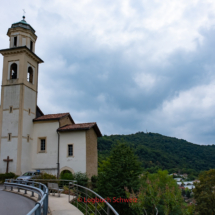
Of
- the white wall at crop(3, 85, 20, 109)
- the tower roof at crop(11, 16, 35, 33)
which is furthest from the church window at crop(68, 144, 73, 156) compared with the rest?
the tower roof at crop(11, 16, 35, 33)

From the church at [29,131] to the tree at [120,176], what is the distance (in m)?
2.57

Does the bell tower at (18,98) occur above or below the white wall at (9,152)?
above

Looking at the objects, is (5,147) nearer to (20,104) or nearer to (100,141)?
(20,104)

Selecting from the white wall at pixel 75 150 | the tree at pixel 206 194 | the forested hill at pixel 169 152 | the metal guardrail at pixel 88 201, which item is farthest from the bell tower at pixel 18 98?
the forested hill at pixel 169 152

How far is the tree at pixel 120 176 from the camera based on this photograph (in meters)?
22.5

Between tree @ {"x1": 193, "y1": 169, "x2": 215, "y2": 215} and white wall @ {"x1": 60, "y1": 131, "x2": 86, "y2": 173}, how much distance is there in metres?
19.5

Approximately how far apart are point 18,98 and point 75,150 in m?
8.79

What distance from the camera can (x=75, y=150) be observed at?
25.4m

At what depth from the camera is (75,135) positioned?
84.7 ft

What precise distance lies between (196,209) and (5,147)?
2730cm

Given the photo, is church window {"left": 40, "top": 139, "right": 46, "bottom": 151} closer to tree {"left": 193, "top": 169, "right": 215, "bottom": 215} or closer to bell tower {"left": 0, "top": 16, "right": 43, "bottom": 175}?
bell tower {"left": 0, "top": 16, "right": 43, "bottom": 175}

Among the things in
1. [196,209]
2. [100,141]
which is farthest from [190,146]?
[196,209]

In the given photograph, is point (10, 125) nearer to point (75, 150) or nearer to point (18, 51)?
point (75, 150)

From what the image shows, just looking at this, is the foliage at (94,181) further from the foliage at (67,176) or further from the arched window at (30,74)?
the arched window at (30,74)
